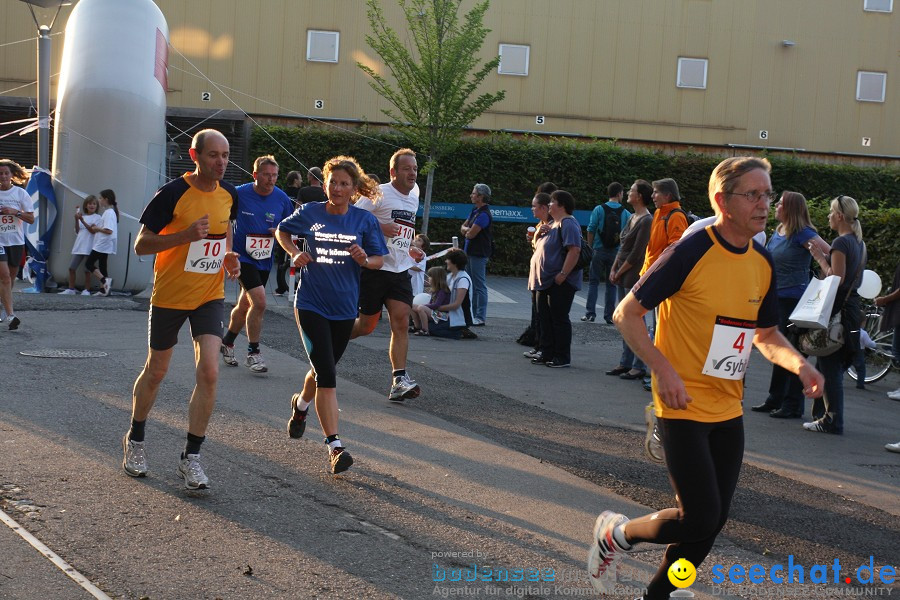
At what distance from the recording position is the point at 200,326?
6141mm

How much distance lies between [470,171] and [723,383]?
799 inches

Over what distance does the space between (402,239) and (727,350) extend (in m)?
5.17

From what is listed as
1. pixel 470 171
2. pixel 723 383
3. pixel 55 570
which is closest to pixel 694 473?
pixel 723 383

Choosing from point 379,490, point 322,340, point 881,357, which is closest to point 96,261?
point 322,340

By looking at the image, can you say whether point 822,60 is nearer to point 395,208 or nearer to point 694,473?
point 395,208

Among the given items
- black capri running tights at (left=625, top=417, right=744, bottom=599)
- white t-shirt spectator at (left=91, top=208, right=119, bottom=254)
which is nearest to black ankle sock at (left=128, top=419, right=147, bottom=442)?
black capri running tights at (left=625, top=417, right=744, bottom=599)

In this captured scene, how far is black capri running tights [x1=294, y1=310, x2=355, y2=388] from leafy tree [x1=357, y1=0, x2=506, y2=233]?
15.7 meters

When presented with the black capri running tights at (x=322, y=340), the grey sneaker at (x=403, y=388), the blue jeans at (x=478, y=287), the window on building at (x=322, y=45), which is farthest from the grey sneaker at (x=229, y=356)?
the window on building at (x=322, y=45)

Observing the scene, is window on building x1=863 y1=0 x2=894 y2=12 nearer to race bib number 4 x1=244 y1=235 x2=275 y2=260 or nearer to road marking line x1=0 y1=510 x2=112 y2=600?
race bib number 4 x1=244 y1=235 x2=275 y2=260

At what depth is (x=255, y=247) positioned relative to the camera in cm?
1020

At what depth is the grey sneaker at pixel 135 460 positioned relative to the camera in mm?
6102

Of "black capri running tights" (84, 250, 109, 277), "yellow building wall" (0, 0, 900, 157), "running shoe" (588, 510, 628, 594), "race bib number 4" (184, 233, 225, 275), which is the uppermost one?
"yellow building wall" (0, 0, 900, 157)

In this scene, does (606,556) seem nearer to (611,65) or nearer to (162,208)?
(162,208)

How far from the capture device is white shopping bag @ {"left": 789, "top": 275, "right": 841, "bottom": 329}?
8805 millimetres
